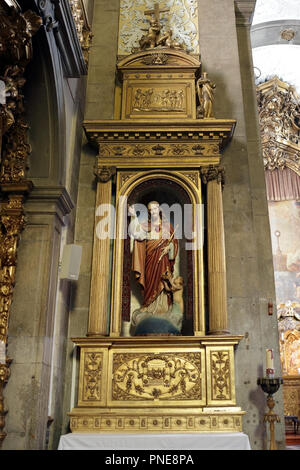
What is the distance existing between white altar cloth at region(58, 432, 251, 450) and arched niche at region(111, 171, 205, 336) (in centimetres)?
126

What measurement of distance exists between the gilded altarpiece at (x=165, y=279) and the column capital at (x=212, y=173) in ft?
0.04

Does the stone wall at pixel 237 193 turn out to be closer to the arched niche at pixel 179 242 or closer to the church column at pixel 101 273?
the church column at pixel 101 273

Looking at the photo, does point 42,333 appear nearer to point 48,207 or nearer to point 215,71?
point 48,207

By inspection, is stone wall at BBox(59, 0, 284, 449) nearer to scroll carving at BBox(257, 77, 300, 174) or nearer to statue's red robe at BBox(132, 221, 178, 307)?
statue's red robe at BBox(132, 221, 178, 307)

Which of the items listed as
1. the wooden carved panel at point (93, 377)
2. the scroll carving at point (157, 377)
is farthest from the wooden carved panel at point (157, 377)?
the wooden carved panel at point (93, 377)

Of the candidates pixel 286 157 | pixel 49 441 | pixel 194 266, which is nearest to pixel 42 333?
pixel 49 441

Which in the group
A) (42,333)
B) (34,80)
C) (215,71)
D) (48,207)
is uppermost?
(215,71)

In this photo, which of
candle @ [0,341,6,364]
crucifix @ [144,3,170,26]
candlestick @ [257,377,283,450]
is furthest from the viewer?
crucifix @ [144,3,170,26]

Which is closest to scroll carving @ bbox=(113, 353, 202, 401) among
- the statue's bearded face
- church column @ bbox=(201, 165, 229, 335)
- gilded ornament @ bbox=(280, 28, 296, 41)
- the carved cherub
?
church column @ bbox=(201, 165, 229, 335)

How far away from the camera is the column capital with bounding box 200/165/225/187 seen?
6.23 meters

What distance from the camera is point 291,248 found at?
1549 cm

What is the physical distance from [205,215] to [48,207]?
2015mm

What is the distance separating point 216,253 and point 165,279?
70 cm

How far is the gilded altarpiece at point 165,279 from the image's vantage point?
527 centimetres
